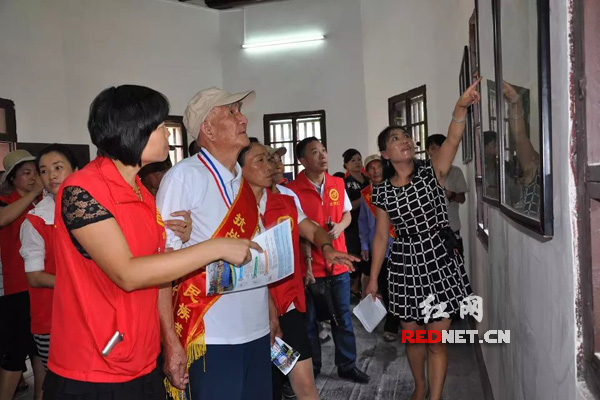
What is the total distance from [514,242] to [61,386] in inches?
57.0

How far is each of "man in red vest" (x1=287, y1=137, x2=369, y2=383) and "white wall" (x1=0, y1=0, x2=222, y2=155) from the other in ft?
13.9

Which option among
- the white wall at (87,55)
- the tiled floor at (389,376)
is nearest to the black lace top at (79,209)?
the tiled floor at (389,376)

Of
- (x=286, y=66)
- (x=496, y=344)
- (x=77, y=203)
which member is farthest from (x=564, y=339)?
(x=286, y=66)

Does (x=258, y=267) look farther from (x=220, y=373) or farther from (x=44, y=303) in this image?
(x=44, y=303)

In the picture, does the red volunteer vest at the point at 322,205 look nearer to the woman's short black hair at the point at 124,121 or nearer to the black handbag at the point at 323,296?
the black handbag at the point at 323,296

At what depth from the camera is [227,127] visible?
6.84 feet

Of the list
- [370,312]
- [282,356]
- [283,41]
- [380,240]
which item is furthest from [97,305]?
[283,41]

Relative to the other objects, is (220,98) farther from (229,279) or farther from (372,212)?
(372,212)

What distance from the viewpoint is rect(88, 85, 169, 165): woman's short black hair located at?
1.48 metres

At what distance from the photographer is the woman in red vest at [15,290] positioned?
3154 millimetres

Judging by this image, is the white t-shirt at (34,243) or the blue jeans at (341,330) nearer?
the white t-shirt at (34,243)

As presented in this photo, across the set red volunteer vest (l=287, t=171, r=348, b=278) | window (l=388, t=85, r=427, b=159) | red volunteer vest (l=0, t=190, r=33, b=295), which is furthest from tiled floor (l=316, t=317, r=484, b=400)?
window (l=388, t=85, r=427, b=159)

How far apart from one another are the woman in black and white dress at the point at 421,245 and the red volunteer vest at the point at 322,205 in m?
0.90

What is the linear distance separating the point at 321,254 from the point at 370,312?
3.52 ft
